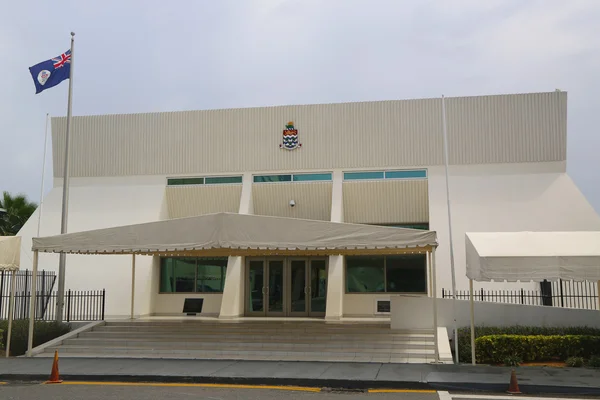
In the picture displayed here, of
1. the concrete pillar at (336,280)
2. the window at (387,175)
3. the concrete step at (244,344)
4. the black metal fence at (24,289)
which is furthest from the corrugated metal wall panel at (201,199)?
the concrete step at (244,344)

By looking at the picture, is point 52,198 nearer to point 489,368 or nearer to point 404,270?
point 404,270

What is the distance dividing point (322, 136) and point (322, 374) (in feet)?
48.7

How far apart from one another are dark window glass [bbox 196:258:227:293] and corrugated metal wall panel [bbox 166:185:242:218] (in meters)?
2.15

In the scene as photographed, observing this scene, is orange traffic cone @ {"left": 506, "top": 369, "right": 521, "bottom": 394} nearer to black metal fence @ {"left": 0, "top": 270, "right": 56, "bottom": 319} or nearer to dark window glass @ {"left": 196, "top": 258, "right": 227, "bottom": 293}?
black metal fence @ {"left": 0, "top": 270, "right": 56, "bottom": 319}

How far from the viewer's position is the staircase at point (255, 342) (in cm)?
1586

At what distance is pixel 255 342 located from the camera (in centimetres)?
1731

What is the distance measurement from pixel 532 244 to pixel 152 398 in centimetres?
864

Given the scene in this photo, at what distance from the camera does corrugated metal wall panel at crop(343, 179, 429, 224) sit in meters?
25.5

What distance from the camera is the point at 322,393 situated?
11.5 meters

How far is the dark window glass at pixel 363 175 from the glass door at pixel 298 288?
3.88 metres

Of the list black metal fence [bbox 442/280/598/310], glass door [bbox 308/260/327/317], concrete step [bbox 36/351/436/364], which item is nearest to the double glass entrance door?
glass door [bbox 308/260/327/317]

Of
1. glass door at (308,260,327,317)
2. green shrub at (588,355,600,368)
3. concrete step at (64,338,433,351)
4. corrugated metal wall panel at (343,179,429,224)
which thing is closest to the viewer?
green shrub at (588,355,600,368)

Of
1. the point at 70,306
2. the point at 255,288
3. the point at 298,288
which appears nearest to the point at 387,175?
the point at 298,288

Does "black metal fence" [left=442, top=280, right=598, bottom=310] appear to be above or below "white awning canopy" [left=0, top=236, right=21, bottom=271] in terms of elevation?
below
